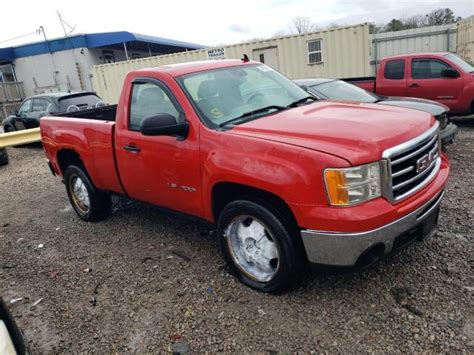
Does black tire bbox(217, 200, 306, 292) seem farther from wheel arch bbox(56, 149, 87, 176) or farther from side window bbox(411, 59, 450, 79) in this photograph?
side window bbox(411, 59, 450, 79)

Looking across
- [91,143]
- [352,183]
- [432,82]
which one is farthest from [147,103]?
[432,82]

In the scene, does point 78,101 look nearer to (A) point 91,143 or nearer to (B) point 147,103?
(A) point 91,143

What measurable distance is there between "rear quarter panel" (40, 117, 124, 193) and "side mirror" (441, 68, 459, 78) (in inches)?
297

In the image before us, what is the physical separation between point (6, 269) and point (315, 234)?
3495mm

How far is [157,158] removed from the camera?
383cm

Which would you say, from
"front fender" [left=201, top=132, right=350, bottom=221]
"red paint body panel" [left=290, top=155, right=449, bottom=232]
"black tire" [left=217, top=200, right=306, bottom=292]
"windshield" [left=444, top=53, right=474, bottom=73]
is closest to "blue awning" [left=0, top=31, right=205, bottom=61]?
"windshield" [left=444, top=53, right=474, bottom=73]

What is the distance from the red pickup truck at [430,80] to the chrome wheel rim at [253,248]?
24.3 feet

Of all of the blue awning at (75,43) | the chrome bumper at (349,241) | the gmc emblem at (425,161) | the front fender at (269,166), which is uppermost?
the blue awning at (75,43)

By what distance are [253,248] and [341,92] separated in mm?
4592

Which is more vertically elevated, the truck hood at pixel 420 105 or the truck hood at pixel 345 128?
the truck hood at pixel 345 128

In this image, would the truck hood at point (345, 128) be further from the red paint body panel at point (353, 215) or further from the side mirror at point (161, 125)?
the side mirror at point (161, 125)

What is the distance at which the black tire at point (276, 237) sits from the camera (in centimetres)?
302

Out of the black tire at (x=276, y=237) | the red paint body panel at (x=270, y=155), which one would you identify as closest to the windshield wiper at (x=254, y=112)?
the red paint body panel at (x=270, y=155)

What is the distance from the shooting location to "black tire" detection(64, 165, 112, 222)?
5219 millimetres
